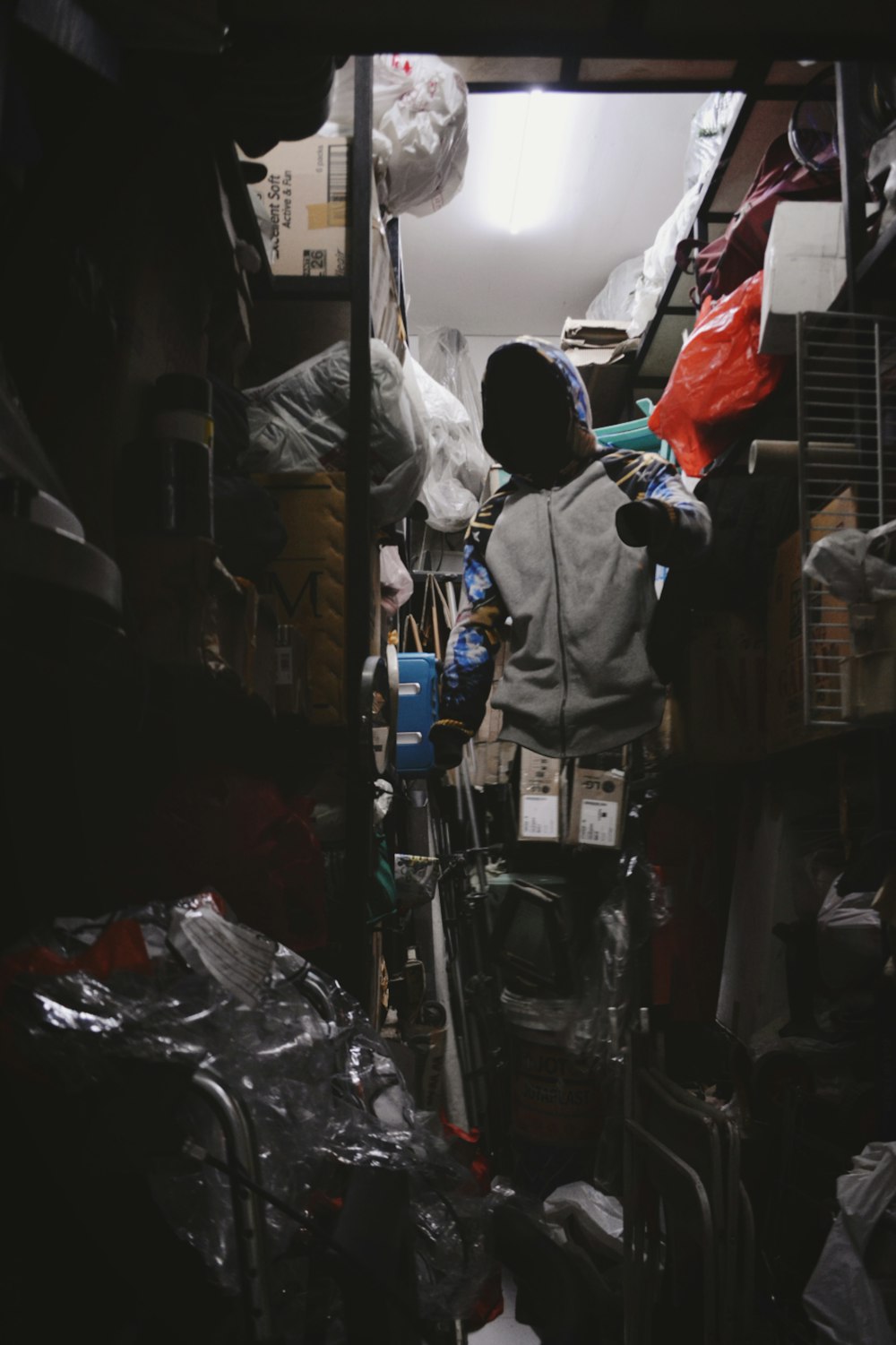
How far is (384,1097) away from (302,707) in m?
0.65

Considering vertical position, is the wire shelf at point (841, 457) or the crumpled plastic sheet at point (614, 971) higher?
the wire shelf at point (841, 457)

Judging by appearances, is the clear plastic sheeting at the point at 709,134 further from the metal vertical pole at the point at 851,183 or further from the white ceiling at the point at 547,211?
the metal vertical pole at the point at 851,183

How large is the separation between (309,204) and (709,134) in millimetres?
1518

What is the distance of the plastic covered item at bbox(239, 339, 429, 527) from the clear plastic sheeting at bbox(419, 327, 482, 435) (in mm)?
2820

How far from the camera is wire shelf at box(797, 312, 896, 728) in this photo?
5.48 feet

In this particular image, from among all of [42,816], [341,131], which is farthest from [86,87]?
[341,131]

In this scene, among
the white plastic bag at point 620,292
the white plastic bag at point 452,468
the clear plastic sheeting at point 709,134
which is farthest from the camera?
the white plastic bag at point 620,292

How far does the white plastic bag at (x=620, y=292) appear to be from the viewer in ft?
14.5

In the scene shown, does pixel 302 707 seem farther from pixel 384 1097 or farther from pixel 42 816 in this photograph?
pixel 42 816

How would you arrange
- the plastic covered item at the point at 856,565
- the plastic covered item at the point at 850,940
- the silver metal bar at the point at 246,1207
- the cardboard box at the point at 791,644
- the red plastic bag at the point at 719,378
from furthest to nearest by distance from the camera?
the red plastic bag at the point at 719,378, the cardboard box at the point at 791,644, the plastic covered item at the point at 850,940, the plastic covered item at the point at 856,565, the silver metal bar at the point at 246,1207

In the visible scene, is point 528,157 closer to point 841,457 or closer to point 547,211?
point 547,211

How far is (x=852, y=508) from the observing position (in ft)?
5.85

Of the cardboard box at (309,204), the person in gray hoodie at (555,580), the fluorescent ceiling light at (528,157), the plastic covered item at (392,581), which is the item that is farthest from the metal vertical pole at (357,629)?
the fluorescent ceiling light at (528,157)

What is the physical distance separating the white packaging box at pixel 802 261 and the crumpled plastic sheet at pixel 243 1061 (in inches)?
65.0
